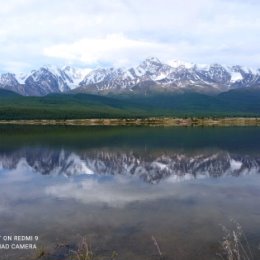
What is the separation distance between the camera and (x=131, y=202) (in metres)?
37.3

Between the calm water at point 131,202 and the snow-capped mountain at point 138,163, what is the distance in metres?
0.13

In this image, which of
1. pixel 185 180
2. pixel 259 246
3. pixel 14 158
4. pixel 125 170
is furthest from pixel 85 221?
pixel 14 158

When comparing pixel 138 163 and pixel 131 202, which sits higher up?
pixel 131 202

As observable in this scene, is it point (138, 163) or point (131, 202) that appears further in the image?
point (138, 163)

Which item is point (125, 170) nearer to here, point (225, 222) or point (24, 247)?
point (225, 222)

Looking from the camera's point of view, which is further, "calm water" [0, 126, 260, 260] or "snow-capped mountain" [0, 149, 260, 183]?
"snow-capped mountain" [0, 149, 260, 183]

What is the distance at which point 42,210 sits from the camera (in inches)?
1352

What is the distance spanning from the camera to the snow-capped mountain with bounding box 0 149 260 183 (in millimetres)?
54919

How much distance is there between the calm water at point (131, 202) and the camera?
26.0m

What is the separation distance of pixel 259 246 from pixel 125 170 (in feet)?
109

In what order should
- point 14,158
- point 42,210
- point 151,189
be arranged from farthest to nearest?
point 14,158 < point 151,189 < point 42,210

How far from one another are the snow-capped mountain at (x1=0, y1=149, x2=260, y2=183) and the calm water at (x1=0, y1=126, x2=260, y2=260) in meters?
0.13

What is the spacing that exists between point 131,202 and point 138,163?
26522 mm

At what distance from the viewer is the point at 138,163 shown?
63.8 meters
